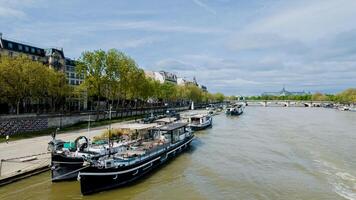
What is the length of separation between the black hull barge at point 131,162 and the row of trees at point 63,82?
87.1 feet

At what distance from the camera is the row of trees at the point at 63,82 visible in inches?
2178

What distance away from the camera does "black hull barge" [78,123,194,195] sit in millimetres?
26891

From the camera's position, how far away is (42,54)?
332ft

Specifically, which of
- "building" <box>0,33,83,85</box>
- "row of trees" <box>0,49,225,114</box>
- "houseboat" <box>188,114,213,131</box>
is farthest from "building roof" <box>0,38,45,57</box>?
"houseboat" <box>188,114,213,131</box>

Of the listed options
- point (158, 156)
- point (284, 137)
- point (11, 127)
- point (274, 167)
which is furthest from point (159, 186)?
point (284, 137)

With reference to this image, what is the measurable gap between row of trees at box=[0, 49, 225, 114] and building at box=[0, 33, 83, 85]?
1567cm

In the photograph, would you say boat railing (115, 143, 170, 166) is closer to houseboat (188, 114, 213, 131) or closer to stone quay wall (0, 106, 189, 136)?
stone quay wall (0, 106, 189, 136)

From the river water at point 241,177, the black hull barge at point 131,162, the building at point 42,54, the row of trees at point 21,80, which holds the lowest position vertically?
the river water at point 241,177

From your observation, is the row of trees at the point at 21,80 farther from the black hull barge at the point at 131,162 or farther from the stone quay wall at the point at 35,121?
the black hull barge at the point at 131,162

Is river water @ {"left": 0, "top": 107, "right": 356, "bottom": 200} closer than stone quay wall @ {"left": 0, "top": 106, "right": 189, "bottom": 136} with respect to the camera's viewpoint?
Yes

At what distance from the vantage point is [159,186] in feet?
97.5

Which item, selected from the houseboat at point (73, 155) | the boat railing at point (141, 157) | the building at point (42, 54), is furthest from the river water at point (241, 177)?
the building at point (42, 54)

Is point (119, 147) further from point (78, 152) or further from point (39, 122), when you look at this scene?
point (39, 122)

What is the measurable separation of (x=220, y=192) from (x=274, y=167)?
11.2m
